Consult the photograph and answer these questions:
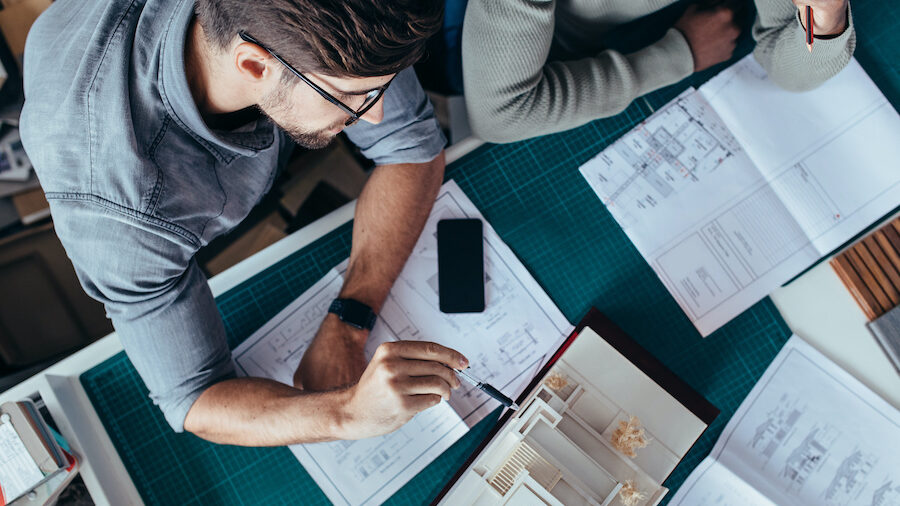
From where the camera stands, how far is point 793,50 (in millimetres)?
1063

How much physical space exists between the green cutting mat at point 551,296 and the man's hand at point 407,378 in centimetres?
24

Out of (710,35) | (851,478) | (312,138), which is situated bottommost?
(851,478)

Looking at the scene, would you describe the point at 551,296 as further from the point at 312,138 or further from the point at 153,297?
the point at 153,297

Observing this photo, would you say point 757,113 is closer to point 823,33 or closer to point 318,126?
point 823,33

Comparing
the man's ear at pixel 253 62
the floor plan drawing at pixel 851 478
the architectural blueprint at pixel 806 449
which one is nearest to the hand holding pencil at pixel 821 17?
the architectural blueprint at pixel 806 449

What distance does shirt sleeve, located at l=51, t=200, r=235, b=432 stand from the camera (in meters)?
0.84

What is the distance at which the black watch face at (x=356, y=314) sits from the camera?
102 centimetres

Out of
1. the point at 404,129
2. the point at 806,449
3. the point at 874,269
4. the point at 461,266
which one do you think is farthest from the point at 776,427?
the point at 404,129

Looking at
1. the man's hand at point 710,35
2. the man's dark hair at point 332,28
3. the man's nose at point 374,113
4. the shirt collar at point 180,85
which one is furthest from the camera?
the man's hand at point 710,35

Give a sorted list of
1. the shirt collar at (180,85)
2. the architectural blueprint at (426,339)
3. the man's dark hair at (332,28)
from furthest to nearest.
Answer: the architectural blueprint at (426,339) → the shirt collar at (180,85) → the man's dark hair at (332,28)

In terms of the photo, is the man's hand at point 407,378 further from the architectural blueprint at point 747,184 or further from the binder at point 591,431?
the architectural blueprint at point 747,184

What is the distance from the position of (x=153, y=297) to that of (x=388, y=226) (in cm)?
40

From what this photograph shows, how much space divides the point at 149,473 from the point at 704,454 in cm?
99

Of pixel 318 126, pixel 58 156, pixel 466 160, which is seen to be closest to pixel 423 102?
pixel 466 160
